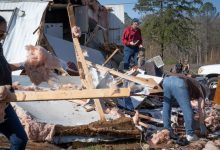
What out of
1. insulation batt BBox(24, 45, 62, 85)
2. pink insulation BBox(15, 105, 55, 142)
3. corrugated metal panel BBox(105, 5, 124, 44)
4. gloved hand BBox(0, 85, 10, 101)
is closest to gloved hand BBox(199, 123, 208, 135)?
pink insulation BBox(15, 105, 55, 142)

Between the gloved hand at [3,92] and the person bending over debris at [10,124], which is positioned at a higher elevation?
the gloved hand at [3,92]

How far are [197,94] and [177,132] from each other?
3.04 feet

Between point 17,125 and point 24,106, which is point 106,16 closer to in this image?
point 24,106

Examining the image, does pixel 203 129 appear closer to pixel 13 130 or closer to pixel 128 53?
pixel 128 53

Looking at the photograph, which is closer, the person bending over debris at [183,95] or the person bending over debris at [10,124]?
the person bending over debris at [10,124]

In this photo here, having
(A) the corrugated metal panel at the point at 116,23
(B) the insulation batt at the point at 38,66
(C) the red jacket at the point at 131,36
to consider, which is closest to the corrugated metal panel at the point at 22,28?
(C) the red jacket at the point at 131,36

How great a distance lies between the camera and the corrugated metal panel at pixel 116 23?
22500mm

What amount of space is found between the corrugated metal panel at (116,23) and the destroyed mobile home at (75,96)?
7.37 meters

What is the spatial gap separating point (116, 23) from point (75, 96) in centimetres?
1860

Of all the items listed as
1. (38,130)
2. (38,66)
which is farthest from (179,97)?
(38,66)

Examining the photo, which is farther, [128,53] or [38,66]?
[128,53]

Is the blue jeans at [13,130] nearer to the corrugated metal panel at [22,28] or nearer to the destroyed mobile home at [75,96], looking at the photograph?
the destroyed mobile home at [75,96]

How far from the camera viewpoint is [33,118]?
8375 mm

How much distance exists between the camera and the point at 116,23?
22922 mm
